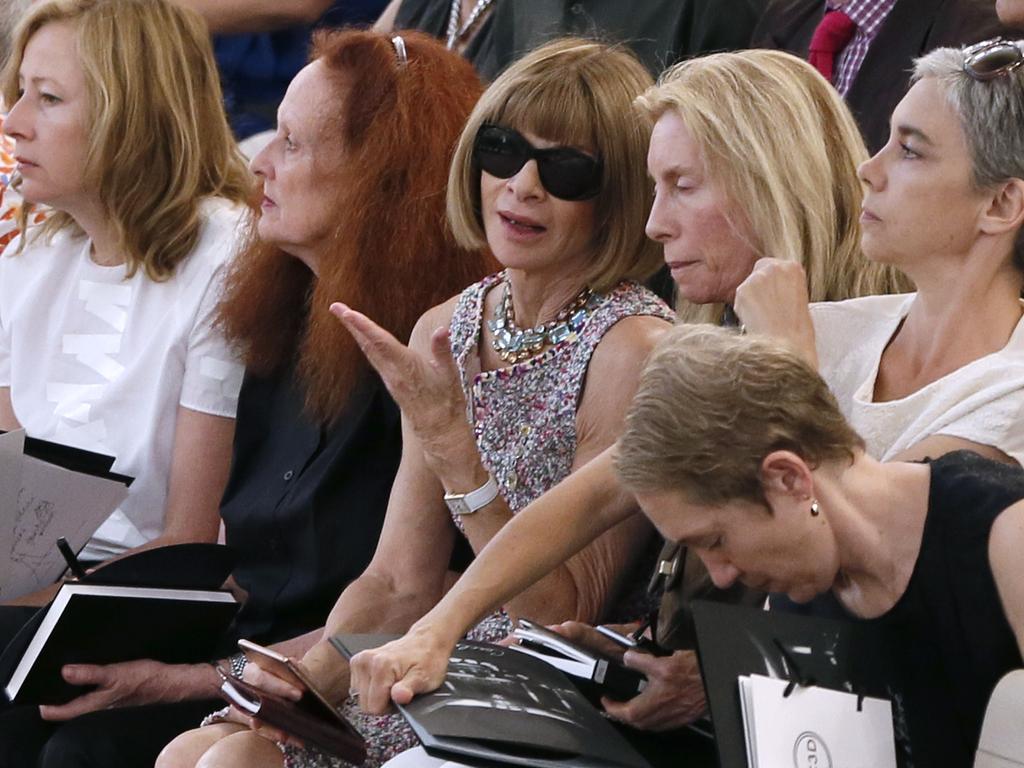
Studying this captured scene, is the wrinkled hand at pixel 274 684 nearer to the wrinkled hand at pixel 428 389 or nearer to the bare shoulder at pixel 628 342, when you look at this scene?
the wrinkled hand at pixel 428 389

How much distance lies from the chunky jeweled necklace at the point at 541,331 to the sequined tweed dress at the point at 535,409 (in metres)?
0.01

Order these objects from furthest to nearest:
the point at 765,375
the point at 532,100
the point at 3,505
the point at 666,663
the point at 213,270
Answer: the point at 213,270 < the point at 3,505 < the point at 532,100 < the point at 666,663 < the point at 765,375

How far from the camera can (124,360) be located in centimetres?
362

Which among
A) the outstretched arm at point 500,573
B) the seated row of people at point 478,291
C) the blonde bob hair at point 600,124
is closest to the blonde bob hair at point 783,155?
the seated row of people at point 478,291

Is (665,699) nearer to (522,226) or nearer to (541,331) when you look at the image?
(541,331)

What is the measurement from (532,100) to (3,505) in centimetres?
123

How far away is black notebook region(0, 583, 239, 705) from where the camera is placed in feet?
9.41

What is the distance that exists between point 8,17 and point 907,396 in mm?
3102

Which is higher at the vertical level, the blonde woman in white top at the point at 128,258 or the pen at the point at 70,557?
the blonde woman in white top at the point at 128,258

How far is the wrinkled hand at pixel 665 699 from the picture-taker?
7.68 ft

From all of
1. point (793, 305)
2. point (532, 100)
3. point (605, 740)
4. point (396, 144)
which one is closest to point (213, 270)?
point (396, 144)

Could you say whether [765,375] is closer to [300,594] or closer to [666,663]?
[666,663]

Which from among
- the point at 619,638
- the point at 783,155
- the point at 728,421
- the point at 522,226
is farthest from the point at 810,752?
the point at 522,226

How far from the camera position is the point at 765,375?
2006mm
